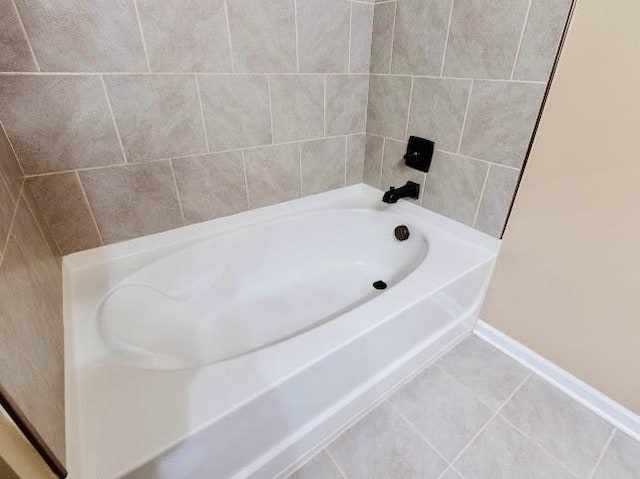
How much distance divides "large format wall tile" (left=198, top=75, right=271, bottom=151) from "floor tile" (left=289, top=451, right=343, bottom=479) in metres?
1.10

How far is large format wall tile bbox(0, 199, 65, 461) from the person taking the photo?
415 millimetres

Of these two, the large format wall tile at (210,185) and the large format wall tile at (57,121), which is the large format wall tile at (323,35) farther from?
Result: the large format wall tile at (57,121)

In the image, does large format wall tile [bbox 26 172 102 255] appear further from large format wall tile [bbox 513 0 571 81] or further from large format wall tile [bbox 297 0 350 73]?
large format wall tile [bbox 513 0 571 81]

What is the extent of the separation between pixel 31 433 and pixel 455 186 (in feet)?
4.46

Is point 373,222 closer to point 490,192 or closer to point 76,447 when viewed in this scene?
point 490,192

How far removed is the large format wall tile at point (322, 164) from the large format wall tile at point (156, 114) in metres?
0.48

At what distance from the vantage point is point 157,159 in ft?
3.59

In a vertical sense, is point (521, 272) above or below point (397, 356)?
above

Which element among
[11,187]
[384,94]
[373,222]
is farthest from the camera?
[373,222]

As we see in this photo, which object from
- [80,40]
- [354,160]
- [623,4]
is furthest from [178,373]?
[623,4]

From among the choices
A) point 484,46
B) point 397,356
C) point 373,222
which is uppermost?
point 484,46

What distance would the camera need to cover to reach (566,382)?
1.14m

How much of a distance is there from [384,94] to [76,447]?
5.03 feet

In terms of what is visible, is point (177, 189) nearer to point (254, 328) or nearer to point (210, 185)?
point (210, 185)
